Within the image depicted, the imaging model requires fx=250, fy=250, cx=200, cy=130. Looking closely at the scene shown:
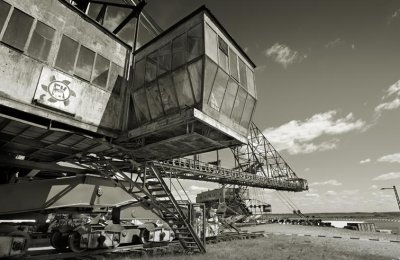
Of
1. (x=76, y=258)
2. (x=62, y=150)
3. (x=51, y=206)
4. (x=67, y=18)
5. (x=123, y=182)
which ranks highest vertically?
(x=67, y=18)

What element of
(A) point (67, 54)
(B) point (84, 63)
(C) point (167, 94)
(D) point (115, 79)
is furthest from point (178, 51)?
(A) point (67, 54)

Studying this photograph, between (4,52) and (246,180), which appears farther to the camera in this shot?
(246,180)

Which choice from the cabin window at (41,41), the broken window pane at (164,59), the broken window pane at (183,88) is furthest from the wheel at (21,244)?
the broken window pane at (164,59)

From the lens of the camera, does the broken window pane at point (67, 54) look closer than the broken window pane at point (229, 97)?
Yes

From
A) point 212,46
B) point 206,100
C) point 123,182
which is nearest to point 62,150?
point 123,182

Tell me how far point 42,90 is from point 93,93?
1920 mm

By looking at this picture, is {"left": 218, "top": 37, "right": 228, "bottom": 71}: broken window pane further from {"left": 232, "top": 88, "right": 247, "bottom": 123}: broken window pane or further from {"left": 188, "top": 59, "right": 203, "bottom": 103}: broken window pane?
{"left": 232, "top": 88, "right": 247, "bottom": 123}: broken window pane

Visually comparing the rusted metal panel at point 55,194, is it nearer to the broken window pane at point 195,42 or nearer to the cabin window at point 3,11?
the cabin window at point 3,11

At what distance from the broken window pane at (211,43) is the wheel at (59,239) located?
10302mm

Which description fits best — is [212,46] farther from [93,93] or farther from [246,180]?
[246,180]

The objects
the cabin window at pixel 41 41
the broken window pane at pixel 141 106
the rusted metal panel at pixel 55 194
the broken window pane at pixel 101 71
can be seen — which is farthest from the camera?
the broken window pane at pixel 141 106

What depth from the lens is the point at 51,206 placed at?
9930mm

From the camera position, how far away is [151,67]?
11.2 meters

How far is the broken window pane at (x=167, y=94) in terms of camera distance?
1008 cm
